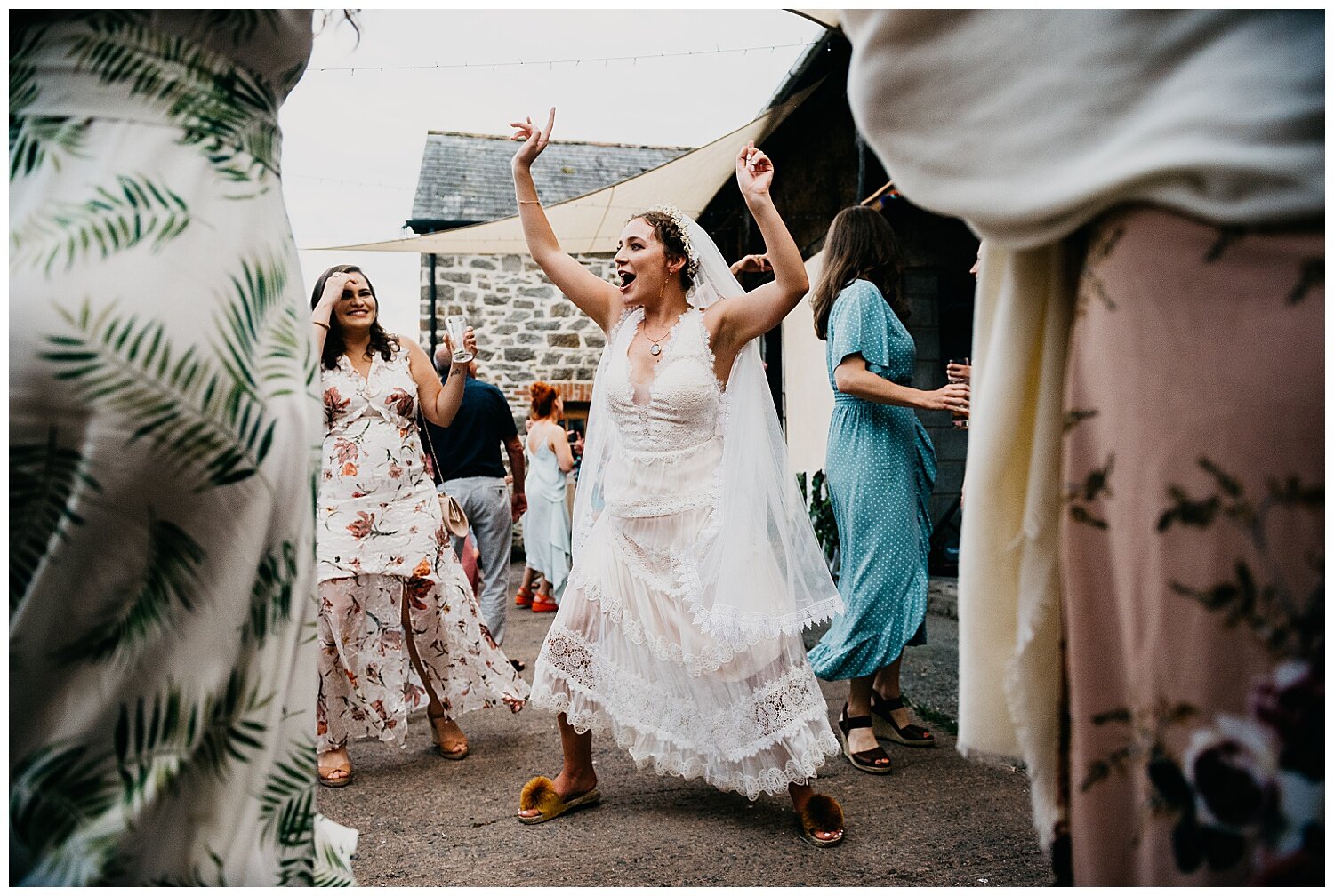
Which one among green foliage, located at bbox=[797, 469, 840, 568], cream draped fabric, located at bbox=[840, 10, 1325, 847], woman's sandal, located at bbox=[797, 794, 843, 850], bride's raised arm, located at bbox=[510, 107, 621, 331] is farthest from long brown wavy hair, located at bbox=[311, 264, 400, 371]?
cream draped fabric, located at bbox=[840, 10, 1325, 847]

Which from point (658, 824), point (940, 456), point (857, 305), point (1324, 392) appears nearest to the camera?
point (1324, 392)

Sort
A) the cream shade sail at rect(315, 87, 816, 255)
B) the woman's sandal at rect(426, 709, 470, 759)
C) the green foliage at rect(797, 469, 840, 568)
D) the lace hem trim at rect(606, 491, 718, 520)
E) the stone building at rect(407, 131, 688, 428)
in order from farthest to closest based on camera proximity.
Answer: the stone building at rect(407, 131, 688, 428)
the cream shade sail at rect(315, 87, 816, 255)
the green foliage at rect(797, 469, 840, 568)
the woman's sandal at rect(426, 709, 470, 759)
the lace hem trim at rect(606, 491, 718, 520)

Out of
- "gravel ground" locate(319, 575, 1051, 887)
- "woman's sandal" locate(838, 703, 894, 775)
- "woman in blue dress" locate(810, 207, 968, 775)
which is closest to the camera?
"gravel ground" locate(319, 575, 1051, 887)

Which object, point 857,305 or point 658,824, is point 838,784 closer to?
point 658,824

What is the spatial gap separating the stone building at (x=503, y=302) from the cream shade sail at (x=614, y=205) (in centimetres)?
223

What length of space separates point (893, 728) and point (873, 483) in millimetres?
952

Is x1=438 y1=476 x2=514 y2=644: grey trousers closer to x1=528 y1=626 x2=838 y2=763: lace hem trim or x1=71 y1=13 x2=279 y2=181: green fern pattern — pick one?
x1=528 y1=626 x2=838 y2=763: lace hem trim

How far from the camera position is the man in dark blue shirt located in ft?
16.9

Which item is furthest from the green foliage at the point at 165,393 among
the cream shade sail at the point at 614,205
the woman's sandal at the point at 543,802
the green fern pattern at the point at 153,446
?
the cream shade sail at the point at 614,205

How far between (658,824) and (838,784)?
0.66 m

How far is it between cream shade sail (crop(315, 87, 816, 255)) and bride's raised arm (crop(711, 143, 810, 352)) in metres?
4.07

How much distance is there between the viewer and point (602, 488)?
2861mm

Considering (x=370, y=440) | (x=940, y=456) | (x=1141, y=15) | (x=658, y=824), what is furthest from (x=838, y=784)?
(x=940, y=456)

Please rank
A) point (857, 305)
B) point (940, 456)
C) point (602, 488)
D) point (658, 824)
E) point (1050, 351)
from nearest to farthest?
point (1050, 351) → point (658, 824) → point (602, 488) → point (857, 305) → point (940, 456)
